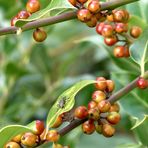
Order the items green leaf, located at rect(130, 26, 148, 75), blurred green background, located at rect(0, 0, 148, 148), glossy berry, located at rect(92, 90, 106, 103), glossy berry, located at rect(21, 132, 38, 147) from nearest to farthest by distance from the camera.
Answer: glossy berry, located at rect(21, 132, 38, 147) < glossy berry, located at rect(92, 90, 106, 103) < green leaf, located at rect(130, 26, 148, 75) < blurred green background, located at rect(0, 0, 148, 148)

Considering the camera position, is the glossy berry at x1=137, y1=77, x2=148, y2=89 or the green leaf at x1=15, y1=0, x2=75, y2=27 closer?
the green leaf at x1=15, y1=0, x2=75, y2=27

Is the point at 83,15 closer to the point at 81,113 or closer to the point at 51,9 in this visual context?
the point at 51,9

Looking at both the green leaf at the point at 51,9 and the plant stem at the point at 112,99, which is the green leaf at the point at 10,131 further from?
the green leaf at the point at 51,9

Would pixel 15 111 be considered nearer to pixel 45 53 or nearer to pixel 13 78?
pixel 13 78

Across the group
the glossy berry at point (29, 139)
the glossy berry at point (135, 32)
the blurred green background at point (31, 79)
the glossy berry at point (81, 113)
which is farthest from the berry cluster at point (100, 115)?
the blurred green background at point (31, 79)

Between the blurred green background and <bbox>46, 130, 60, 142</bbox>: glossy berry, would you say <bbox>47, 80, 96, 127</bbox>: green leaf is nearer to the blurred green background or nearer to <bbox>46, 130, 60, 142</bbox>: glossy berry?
<bbox>46, 130, 60, 142</bbox>: glossy berry

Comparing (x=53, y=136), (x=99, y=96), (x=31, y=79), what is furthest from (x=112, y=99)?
(x=31, y=79)

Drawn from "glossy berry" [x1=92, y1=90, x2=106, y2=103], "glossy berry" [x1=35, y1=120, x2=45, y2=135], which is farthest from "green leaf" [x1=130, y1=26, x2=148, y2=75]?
"glossy berry" [x1=35, y1=120, x2=45, y2=135]
